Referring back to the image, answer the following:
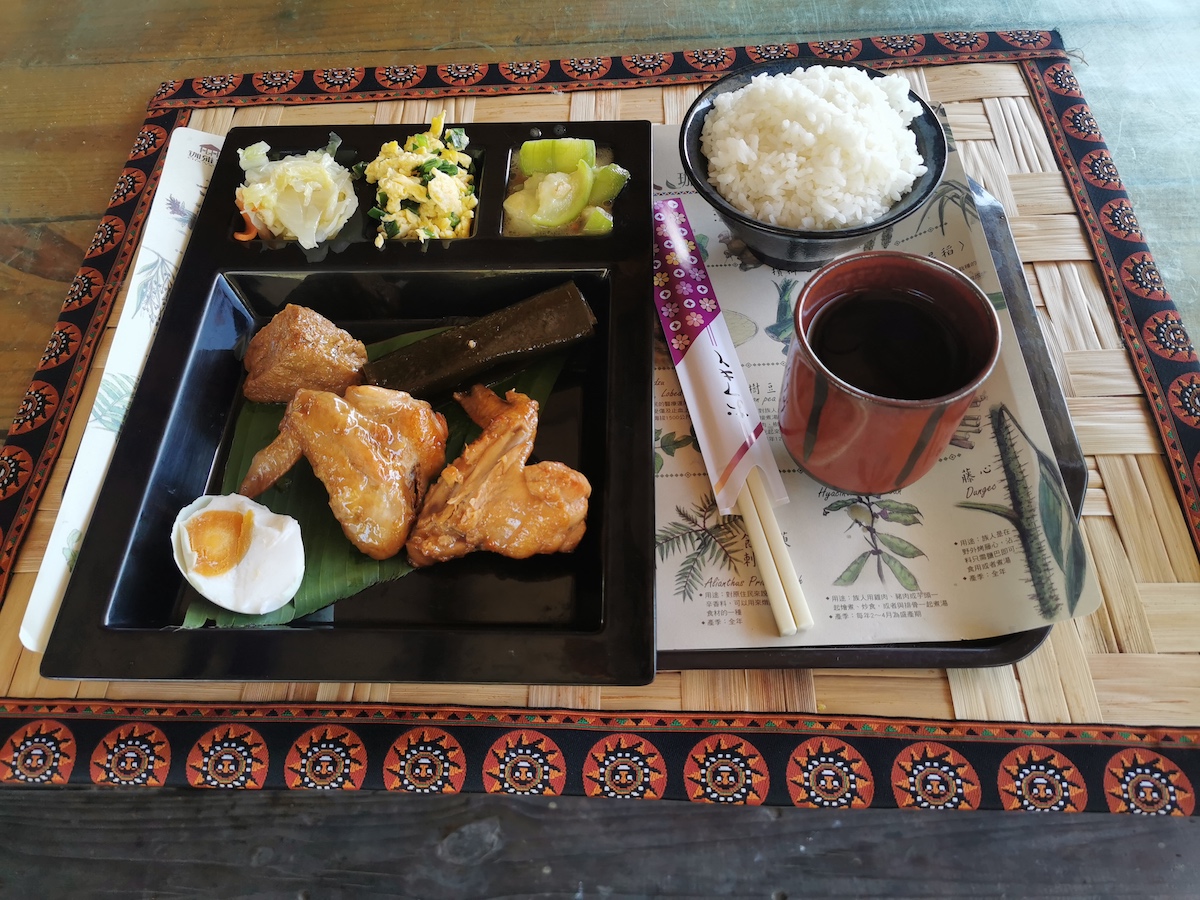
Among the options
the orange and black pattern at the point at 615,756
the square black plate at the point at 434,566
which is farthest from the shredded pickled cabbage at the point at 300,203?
the orange and black pattern at the point at 615,756

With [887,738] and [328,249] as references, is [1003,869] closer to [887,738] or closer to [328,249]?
[887,738]

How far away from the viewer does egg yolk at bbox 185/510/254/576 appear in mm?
1466

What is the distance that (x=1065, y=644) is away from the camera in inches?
56.7

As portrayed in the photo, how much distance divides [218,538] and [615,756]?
90 cm

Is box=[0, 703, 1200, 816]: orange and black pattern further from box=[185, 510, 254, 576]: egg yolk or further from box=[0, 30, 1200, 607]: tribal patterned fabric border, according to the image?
box=[0, 30, 1200, 607]: tribal patterned fabric border

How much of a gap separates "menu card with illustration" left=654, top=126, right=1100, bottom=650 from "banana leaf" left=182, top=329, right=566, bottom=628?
0.34 meters

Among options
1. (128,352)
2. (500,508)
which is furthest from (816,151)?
(128,352)

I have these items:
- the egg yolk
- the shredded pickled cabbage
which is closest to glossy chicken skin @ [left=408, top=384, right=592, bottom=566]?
the egg yolk

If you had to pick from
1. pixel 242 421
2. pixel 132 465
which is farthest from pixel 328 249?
pixel 132 465

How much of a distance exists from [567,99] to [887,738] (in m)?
2.01

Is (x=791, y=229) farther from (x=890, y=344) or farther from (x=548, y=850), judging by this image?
(x=548, y=850)

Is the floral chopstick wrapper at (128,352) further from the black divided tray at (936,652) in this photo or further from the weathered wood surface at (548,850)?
the black divided tray at (936,652)

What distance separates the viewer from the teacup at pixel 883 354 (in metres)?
1.28

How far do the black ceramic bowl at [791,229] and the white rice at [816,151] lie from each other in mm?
32
